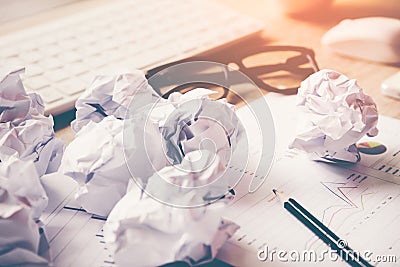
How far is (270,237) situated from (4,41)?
17.6 inches

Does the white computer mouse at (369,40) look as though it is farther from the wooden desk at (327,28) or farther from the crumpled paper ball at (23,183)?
the crumpled paper ball at (23,183)

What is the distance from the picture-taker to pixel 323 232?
0.41 m

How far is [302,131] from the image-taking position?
0.49m

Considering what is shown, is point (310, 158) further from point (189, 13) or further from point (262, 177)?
point (189, 13)

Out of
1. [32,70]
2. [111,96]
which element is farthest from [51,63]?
[111,96]

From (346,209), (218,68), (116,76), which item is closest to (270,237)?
(346,209)

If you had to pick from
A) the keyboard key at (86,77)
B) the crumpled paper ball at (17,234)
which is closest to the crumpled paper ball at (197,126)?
the crumpled paper ball at (17,234)

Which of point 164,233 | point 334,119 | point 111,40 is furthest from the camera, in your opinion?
point 111,40

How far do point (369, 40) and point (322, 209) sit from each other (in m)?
0.31

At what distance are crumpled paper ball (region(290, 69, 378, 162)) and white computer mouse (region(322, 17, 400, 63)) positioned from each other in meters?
0.20

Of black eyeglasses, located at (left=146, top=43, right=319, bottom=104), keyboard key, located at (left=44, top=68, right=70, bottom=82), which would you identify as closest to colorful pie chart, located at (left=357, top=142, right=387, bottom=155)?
black eyeglasses, located at (left=146, top=43, right=319, bottom=104)

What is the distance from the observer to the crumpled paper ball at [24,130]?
0.44 metres

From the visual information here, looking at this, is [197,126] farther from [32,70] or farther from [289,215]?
[32,70]

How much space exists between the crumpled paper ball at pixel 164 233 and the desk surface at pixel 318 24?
1.13 feet
